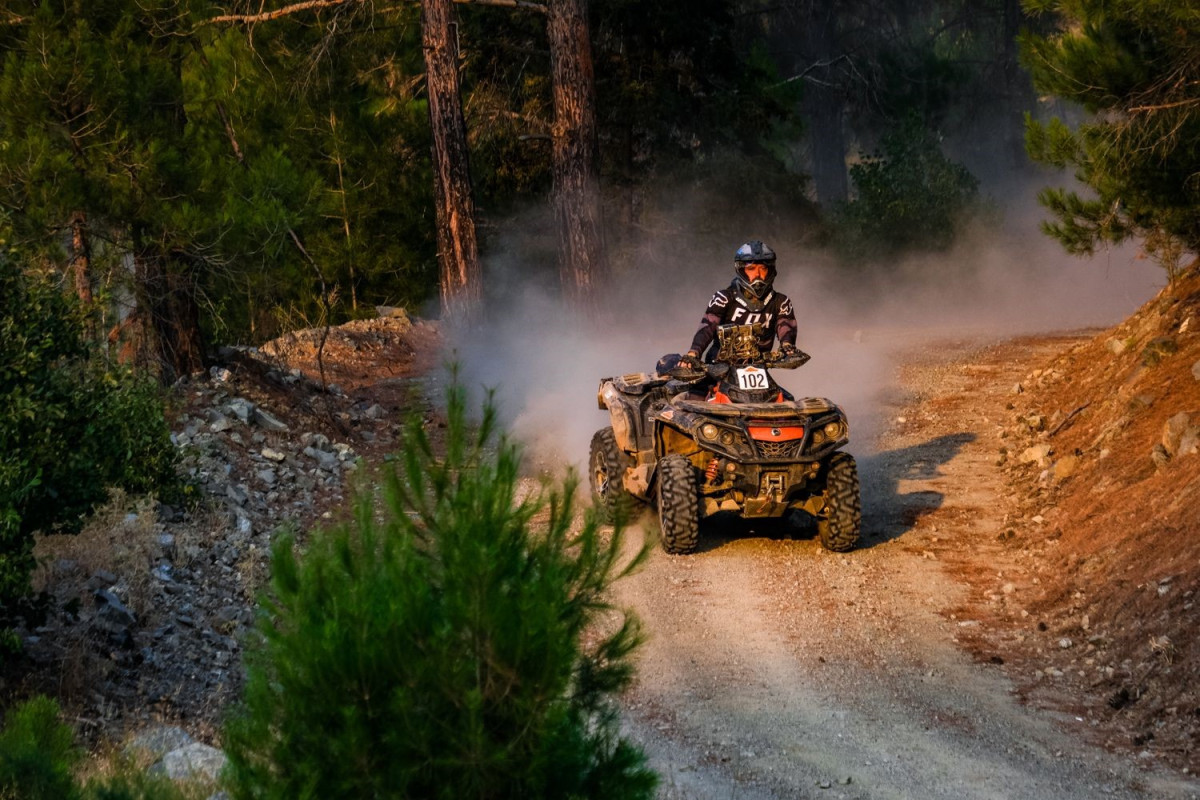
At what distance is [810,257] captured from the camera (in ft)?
114

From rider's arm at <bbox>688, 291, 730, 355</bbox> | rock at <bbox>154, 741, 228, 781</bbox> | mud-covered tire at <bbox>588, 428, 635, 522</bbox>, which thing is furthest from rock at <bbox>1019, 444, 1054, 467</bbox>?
rock at <bbox>154, 741, 228, 781</bbox>

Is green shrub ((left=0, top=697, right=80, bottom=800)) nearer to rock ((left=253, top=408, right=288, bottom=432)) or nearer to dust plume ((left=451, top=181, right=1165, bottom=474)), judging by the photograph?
rock ((left=253, top=408, right=288, bottom=432))

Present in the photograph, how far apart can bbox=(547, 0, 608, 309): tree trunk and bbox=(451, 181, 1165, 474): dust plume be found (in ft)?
2.10

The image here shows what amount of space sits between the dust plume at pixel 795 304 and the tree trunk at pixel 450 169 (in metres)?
0.81

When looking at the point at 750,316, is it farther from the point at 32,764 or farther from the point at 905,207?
the point at 905,207

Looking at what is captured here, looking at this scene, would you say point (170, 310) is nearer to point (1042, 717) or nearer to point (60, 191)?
point (60, 191)

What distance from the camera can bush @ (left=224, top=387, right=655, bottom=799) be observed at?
14.5ft

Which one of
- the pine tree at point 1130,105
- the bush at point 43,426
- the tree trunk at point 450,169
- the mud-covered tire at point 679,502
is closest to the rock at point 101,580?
the bush at point 43,426

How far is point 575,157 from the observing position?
925 inches

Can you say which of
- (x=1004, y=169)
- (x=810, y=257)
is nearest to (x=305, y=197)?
(x=810, y=257)

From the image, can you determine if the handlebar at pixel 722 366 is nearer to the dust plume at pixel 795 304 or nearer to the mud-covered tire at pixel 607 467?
the mud-covered tire at pixel 607 467

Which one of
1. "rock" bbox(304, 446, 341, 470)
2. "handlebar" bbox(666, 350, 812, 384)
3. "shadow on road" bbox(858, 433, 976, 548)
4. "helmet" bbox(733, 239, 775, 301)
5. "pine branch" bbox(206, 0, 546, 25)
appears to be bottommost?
"shadow on road" bbox(858, 433, 976, 548)

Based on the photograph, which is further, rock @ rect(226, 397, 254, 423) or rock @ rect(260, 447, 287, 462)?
rock @ rect(226, 397, 254, 423)

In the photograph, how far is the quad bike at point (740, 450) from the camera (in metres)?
12.0
